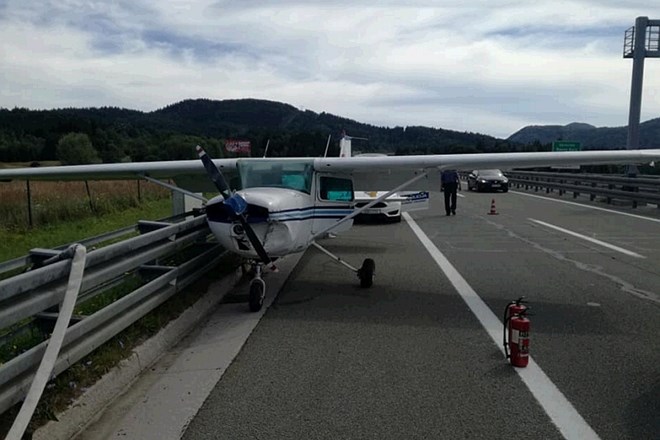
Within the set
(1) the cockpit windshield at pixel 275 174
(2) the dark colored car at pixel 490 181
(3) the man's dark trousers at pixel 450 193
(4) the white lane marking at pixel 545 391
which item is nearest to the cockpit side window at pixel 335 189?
(1) the cockpit windshield at pixel 275 174

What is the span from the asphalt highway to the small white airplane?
35.2 inches

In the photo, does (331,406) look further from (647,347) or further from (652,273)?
(652,273)

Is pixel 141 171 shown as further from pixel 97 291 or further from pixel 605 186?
pixel 605 186

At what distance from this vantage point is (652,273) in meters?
9.62

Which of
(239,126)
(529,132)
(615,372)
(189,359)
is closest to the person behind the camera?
(615,372)

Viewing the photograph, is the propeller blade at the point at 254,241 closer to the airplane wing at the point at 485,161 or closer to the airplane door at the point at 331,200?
the airplane door at the point at 331,200

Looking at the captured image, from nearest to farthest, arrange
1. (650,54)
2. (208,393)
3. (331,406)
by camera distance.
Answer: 1. (331,406)
2. (208,393)
3. (650,54)

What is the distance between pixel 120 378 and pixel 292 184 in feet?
13.2

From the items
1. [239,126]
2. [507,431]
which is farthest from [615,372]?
[239,126]

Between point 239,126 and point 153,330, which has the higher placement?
point 239,126

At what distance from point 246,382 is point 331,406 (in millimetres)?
907

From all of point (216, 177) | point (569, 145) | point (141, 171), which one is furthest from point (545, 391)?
point (569, 145)

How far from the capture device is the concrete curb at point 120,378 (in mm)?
3793

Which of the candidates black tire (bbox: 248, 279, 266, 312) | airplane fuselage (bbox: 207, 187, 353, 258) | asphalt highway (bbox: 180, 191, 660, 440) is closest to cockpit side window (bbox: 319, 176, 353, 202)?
airplane fuselage (bbox: 207, 187, 353, 258)
